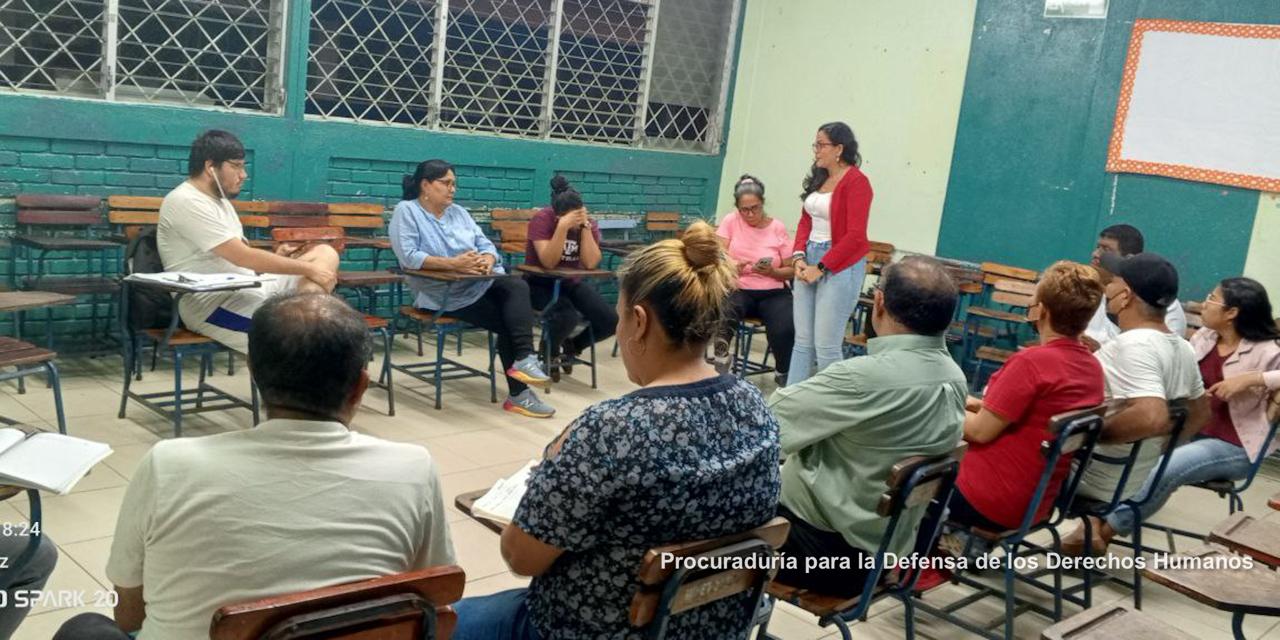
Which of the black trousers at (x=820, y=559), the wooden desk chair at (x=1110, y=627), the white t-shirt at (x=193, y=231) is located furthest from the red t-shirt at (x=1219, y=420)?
the white t-shirt at (x=193, y=231)

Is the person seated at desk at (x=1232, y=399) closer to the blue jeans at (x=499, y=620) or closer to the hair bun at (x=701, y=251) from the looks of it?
the hair bun at (x=701, y=251)

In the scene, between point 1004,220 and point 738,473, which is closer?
point 738,473

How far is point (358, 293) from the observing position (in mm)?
6176

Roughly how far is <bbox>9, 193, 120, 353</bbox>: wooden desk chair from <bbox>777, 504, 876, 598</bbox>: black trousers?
3.74 meters

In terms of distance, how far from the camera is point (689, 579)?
1774 millimetres

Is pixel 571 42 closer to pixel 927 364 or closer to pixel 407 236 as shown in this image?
pixel 407 236

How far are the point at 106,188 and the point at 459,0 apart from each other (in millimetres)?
2347

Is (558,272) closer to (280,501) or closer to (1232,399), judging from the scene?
(1232,399)

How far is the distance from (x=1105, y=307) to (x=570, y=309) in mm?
2609

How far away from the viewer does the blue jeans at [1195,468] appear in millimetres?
3854

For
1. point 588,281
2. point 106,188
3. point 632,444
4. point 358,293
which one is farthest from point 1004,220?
point 632,444

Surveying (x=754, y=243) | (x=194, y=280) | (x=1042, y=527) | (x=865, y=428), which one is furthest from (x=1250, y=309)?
(x=194, y=280)

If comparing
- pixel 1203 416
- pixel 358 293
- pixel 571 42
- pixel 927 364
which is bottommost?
pixel 358 293

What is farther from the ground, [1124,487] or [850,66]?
[850,66]
